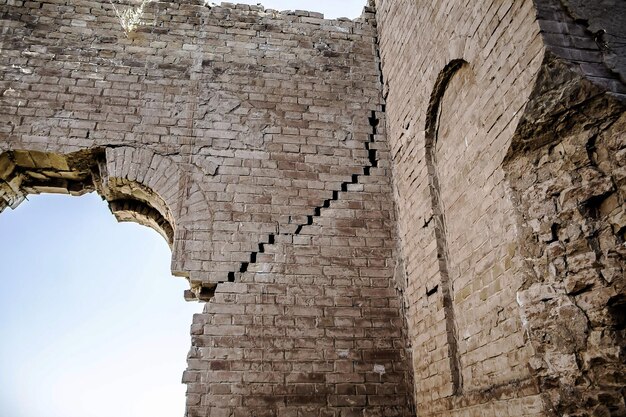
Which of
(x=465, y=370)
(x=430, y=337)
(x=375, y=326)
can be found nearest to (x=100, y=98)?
(x=375, y=326)

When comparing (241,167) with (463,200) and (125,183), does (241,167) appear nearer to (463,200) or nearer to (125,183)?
(125,183)

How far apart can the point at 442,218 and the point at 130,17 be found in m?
3.68

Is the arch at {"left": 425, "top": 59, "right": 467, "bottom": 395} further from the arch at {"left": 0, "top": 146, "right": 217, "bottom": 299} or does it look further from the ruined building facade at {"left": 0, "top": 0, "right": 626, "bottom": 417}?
the arch at {"left": 0, "top": 146, "right": 217, "bottom": 299}

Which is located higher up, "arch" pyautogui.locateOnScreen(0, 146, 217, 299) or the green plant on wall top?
the green plant on wall top

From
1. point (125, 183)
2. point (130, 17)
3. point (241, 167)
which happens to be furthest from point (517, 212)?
point (130, 17)

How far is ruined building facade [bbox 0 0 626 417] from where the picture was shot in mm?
2301

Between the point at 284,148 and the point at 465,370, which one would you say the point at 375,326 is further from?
the point at 284,148

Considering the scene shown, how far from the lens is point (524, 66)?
264 cm

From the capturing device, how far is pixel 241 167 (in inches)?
170

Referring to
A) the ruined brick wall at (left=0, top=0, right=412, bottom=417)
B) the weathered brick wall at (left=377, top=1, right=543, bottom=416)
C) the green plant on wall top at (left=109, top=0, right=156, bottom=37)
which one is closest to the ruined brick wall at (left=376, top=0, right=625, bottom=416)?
the weathered brick wall at (left=377, top=1, right=543, bottom=416)

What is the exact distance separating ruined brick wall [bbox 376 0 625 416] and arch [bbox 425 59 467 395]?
0.04 ft

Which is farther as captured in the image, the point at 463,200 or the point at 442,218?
the point at 442,218

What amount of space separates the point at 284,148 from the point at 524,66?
7.63ft

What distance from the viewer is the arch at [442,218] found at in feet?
10.6
